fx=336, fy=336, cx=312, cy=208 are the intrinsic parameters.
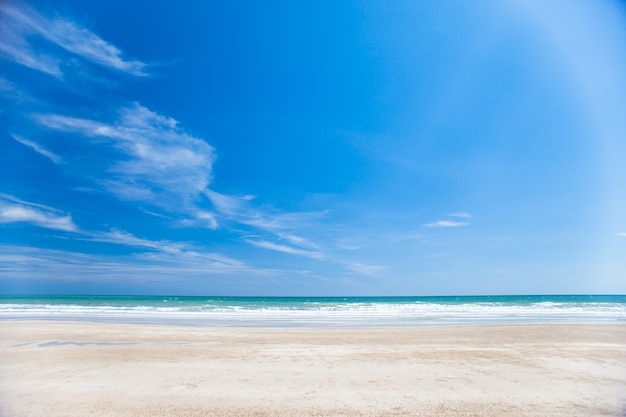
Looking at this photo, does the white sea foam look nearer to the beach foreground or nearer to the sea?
the sea

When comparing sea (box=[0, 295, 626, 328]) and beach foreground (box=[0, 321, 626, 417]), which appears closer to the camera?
beach foreground (box=[0, 321, 626, 417])

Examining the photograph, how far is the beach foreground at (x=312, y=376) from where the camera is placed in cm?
601

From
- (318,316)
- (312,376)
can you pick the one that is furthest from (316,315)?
(312,376)

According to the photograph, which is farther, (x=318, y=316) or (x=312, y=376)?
(x=318, y=316)

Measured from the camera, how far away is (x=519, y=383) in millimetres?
7383

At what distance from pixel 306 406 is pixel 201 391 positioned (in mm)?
2271

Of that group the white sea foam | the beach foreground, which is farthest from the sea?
the beach foreground

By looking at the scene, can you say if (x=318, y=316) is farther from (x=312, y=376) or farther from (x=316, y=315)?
(x=312, y=376)

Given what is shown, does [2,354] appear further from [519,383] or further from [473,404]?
[519,383]

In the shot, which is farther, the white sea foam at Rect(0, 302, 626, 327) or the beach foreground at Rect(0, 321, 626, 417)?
the white sea foam at Rect(0, 302, 626, 327)

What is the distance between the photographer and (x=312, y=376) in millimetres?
7891

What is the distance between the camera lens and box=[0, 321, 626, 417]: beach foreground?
6.01 m

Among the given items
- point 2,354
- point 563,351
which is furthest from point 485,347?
point 2,354

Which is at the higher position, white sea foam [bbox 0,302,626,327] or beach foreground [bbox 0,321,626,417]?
white sea foam [bbox 0,302,626,327]
